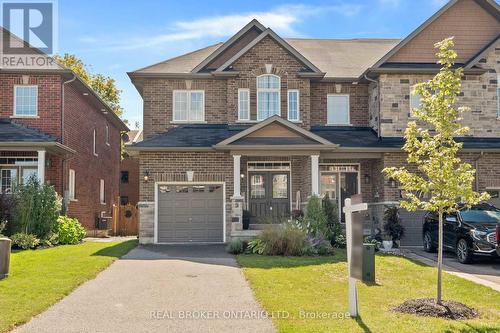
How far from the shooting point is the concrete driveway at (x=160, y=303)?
7.96 metres

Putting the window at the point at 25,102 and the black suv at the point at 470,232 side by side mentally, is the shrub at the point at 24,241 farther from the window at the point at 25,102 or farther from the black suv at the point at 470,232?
the black suv at the point at 470,232

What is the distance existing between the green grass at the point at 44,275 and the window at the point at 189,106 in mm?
5857

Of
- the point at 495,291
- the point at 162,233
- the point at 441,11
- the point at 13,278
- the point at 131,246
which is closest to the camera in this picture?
the point at 495,291

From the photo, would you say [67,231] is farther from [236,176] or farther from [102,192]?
[102,192]

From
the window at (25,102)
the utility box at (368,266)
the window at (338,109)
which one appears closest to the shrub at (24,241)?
the window at (25,102)

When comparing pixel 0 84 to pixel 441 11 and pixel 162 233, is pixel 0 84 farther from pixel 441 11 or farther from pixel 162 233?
pixel 441 11

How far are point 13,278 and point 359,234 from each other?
24.8ft

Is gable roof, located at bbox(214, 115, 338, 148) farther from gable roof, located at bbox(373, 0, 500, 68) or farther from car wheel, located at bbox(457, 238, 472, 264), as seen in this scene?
car wheel, located at bbox(457, 238, 472, 264)

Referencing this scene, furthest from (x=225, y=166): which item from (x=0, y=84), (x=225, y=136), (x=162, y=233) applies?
(x=0, y=84)

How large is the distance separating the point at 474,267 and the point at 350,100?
990cm

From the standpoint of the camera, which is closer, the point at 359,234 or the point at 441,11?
the point at 359,234

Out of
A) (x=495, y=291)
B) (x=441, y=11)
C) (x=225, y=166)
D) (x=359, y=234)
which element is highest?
(x=441, y=11)

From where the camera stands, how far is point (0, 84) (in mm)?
21109

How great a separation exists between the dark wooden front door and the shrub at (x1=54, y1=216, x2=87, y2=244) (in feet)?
22.0
